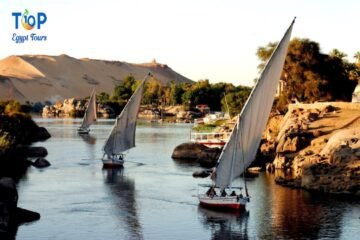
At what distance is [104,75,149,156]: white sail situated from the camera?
6762 centimetres

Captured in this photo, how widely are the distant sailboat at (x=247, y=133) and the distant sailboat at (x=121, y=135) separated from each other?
23.9 metres

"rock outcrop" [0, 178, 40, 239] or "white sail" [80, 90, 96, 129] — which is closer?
"rock outcrop" [0, 178, 40, 239]

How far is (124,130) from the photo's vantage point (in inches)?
2704

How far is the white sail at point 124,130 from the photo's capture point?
6762 cm

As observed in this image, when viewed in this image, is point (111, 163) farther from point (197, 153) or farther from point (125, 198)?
point (125, 198)

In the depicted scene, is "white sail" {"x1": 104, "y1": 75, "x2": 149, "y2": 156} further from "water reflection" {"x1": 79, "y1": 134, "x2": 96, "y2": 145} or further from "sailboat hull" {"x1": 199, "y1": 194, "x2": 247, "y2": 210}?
"water reflection" {"x1": 79, "y1": 134, "x2": 96, "y2": 145}

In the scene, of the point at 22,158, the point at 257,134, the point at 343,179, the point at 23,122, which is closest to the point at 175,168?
the point at 22,158

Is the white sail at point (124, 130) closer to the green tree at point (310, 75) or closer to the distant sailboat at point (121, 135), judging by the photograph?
the distant sailboat at point (121, 135)

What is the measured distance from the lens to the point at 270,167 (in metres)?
63.4

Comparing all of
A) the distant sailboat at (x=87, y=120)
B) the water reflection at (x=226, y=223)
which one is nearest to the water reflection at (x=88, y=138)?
the distant sailboat at (x=87, y=120)

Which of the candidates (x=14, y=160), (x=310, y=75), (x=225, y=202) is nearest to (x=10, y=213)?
(x=225, y=202)

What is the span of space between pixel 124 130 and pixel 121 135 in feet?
2.16

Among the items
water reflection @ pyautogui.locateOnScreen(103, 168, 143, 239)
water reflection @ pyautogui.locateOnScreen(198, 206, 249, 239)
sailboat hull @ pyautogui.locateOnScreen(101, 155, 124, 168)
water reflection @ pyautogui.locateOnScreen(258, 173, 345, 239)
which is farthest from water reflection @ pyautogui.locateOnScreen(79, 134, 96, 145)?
water reflection @ pyautogui.locateOnScreen(198, 206, 249, 239)

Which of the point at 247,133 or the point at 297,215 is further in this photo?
the point at 297,215
